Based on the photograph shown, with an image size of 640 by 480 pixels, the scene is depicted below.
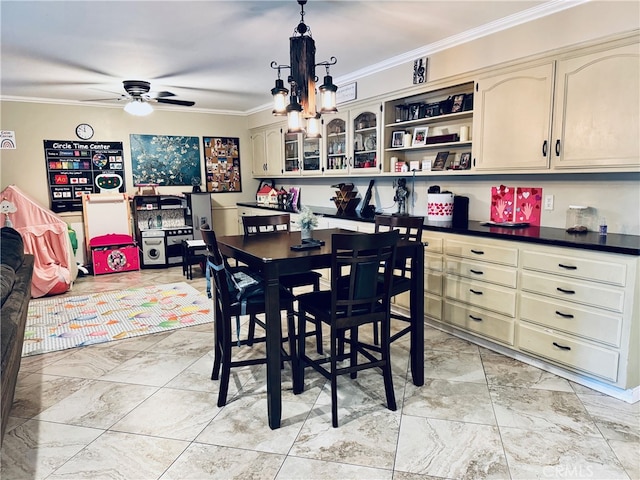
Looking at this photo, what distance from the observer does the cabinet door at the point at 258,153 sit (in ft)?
22.6

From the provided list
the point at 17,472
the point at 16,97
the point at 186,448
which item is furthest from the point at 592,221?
the point at 16,97

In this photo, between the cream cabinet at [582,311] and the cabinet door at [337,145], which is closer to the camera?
the cream cabinet at [582,311]

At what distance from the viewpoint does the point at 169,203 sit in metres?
6.38

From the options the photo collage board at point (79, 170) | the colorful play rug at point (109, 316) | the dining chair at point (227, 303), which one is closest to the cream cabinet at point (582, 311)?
the dining chair at point (227, 303)

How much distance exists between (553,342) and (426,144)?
2075 mm

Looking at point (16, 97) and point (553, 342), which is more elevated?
point (16, 97)

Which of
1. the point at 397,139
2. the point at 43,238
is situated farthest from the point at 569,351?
the point at 43,238

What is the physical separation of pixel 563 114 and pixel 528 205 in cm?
81

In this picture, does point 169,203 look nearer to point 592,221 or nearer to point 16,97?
point 16,97

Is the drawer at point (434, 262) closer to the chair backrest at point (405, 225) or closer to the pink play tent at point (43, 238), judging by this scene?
the chair backrest at point (405, 225)

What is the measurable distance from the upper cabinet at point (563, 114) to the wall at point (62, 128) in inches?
191

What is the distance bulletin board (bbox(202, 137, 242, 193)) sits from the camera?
7039 mm

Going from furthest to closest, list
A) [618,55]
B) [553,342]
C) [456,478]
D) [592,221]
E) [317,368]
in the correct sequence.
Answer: [592,221] < [553,342] < [618,55] < [317,368] < [456,478]

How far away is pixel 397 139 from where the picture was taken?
4.34 meters
